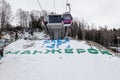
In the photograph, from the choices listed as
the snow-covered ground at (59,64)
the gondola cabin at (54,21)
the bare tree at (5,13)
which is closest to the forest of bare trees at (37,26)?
the bare tree at (5,13)

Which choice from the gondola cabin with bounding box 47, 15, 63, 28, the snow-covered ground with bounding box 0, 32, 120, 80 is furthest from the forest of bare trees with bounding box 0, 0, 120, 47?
the snow-covered ground with bounding box 0, 32, 120, 80

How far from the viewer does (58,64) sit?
11148mm

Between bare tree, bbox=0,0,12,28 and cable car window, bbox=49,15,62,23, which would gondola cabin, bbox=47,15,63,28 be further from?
bare tree, bbox=0,0,12,28

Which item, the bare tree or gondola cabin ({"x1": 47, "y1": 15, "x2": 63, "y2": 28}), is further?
the bare tree

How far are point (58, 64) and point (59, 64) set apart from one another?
0.18 ft

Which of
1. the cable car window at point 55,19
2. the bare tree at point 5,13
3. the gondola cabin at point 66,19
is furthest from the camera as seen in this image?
the bare tree at point 5,13

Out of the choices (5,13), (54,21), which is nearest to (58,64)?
(54,21)

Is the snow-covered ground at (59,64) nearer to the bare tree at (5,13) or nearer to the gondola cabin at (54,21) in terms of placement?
the gondola cabin at (54,21)

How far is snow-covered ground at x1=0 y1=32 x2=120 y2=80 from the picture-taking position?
9.56 m

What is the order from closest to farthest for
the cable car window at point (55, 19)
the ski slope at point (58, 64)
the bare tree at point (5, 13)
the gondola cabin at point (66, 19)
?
the ski slope at point (58, 64)
the gondola cabin at point (66, 19)
the cable car window at point (55, 19)
the bare tree at point (5, 13)

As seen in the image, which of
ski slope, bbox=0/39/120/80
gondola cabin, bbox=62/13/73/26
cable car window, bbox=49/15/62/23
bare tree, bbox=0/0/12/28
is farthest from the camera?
bare tree, bbox=0/0/12/28

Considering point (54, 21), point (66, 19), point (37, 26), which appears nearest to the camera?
point (66, 19)

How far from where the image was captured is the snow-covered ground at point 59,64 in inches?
376

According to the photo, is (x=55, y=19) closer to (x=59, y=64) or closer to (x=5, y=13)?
(x=59, y=64)
